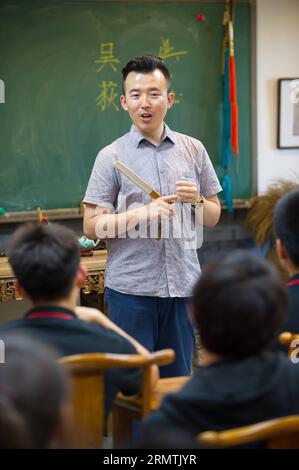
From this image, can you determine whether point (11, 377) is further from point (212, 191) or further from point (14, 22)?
point (14, 22)

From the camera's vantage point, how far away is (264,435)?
130cm

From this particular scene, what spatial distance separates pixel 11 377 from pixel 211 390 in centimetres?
49

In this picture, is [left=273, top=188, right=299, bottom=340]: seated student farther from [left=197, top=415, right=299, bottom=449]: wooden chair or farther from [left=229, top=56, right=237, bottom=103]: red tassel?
[left=229, top=56, right=237, bottom=103]: red tassel

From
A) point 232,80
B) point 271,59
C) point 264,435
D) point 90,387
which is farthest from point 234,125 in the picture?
point 264,435

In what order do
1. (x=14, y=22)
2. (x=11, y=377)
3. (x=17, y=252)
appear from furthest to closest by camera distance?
(x=14, y=22), (x=17, y=252), (x=11, y=377)

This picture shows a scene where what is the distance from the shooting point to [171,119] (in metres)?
4.75

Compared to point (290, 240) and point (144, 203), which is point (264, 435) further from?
point (144, 203)

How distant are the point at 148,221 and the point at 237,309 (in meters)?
1.19

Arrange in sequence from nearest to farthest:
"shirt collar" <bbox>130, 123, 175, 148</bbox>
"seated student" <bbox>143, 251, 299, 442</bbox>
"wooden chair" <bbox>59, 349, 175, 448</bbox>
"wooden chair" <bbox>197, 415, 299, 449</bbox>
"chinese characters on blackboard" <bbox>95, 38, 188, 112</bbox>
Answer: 1. "wooden chair" <bbox>197, 415, 299, 449</bbox>
2. "seated student" <bbox>143, 251, 299, 442</bbox>
3. "wooden chair" <bbox>59, 349, 175, 448</bbox>
4. "shirt collar" <bbox>130, 123, 175, 148</bbox>
5. "chinese characters on blackboard" <bbox>95, 38, 188, 112</bbox>

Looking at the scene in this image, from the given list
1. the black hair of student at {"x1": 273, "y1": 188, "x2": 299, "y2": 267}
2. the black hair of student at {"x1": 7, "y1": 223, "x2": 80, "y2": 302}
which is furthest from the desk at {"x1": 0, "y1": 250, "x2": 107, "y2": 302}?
the black hair of student at {"x1": 7, "y1": 223, "x2": 80, "y2": 302}

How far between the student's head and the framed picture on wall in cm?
219

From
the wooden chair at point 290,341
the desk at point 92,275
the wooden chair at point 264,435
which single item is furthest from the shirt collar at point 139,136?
the wooden chair at point 264,435

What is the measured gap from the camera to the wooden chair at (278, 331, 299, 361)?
1.79 m

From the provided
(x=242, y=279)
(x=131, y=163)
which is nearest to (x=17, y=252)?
(x=242, y=279)
